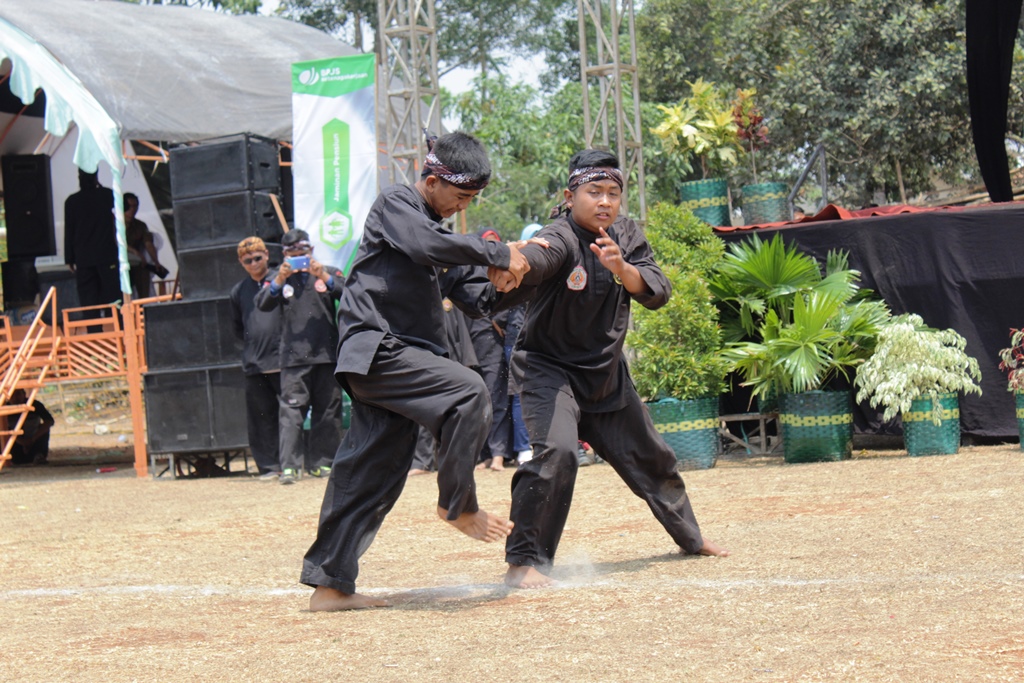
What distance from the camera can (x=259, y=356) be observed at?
11.7 m

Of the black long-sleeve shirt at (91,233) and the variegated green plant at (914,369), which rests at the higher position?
the black long-sleeve shirt at (91,233)

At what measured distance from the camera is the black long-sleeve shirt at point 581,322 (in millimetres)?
5457

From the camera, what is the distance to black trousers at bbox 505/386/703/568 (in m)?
5.36

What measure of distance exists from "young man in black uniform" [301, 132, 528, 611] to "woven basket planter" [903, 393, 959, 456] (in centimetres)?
537

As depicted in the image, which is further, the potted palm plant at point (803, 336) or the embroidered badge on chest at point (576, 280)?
the potted palm plant at point (803, 336)

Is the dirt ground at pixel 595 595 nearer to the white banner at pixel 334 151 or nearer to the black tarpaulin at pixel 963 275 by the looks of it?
the black tarpaulin at pixel 963 275


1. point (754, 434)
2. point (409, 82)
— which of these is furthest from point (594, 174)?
point (409, 82)

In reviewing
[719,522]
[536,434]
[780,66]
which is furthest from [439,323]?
[780,66]

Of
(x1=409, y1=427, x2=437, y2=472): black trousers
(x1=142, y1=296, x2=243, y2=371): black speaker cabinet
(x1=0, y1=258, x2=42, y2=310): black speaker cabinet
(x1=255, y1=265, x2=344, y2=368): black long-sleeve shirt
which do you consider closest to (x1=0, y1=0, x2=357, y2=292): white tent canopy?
(x1=142, y1=296, x2=243, y2=371): black speaker cabinet

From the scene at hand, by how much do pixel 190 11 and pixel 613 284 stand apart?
52.3 ft

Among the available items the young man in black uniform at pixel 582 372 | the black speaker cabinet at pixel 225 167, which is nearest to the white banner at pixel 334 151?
the black speaker cabinet at pixel 225 167

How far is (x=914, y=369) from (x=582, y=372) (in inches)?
188

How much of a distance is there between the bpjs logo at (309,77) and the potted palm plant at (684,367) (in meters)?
5.35

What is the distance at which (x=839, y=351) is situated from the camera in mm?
10008
